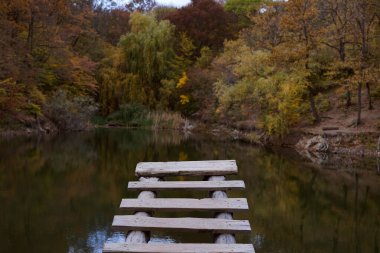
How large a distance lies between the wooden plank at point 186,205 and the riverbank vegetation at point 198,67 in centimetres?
1415

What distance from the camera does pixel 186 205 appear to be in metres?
3.62

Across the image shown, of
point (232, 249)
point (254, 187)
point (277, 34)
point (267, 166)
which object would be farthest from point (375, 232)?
point (277, 34)

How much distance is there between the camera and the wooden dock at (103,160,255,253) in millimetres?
2848

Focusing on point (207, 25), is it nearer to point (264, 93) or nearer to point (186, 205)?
point (264, 93)

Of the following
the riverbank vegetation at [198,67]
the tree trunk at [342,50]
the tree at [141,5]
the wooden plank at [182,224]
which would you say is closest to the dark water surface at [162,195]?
the wooden plank at [182,224]

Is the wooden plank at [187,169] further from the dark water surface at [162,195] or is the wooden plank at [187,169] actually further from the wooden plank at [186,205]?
the dark water surface at [162,195]

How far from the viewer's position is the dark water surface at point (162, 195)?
21.7ft

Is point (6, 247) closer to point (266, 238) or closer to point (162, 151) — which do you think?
point (266, 238)

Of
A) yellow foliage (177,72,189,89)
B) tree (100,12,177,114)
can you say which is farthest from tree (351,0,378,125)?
tree (100,12,177,114)

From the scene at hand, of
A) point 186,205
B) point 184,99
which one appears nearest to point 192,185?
point 186,205

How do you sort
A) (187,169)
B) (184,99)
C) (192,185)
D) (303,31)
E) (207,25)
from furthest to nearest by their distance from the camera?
1. (207,25)
2. (184,99)
3. (303,31)
4. (187,169)
5. (192,185)

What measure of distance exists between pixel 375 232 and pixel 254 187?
3.65m

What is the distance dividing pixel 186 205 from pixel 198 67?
26234mm

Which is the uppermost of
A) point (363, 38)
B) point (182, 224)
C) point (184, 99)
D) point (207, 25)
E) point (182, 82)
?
point (207, 25)
